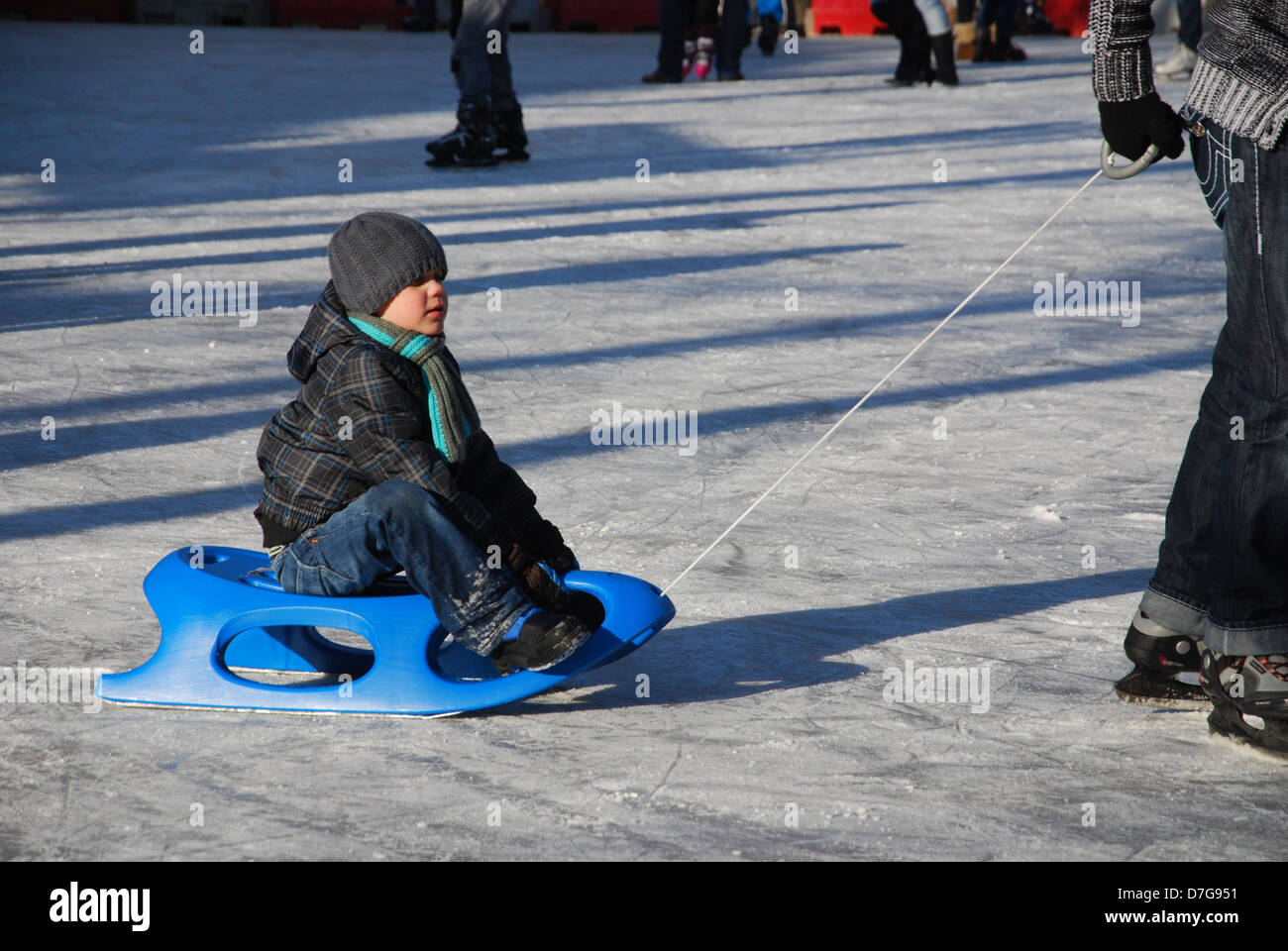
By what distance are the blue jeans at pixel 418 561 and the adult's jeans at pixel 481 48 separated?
240 inches

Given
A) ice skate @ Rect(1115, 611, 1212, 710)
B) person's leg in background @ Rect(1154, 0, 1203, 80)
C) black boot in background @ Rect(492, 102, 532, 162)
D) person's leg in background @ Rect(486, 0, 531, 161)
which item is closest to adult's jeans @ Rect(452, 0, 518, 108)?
person's leg in background @ Rect(486, 0, 531, 161)

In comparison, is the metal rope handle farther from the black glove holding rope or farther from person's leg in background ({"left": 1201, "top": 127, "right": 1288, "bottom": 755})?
the black glove holding rope

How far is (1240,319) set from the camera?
101 inches

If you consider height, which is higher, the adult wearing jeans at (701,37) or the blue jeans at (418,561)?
the adult wearing jeans at (701,37)

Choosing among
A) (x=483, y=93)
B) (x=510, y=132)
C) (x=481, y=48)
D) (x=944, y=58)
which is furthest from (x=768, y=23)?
(x=481, y=48)

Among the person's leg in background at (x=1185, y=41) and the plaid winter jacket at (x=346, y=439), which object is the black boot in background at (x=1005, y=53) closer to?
the person's leg in background at (x=1185, y=41)

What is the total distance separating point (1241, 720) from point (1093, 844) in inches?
19.5

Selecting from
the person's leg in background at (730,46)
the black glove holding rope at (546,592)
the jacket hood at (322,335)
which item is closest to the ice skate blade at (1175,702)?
the black glove holding rope at (546,592)

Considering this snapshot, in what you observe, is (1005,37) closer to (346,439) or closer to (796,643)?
(796,643)

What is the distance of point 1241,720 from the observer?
8.59ft

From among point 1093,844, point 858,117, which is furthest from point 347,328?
point 858,117

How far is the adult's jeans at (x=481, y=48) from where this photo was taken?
834 cm

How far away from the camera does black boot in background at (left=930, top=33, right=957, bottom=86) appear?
12.7 meters

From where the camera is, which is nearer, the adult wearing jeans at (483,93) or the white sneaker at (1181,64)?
the adult wearing jeans at (483,93)
